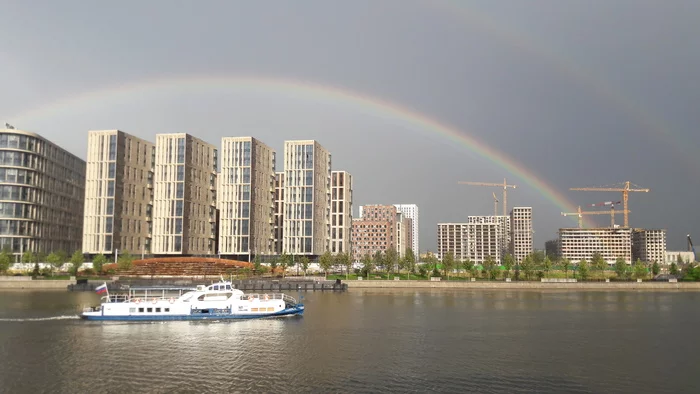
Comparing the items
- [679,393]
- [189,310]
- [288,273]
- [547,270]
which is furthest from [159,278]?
[679,393]

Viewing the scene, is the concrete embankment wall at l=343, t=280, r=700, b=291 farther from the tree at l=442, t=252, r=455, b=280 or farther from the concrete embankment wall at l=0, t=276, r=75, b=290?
the concrete embankment wall at l=0, t=276, r=75, b=290

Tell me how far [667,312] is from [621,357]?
44.5m

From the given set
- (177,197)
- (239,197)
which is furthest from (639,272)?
(177,197)

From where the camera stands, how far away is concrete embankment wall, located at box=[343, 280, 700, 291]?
140m

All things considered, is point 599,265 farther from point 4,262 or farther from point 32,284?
point 4,262

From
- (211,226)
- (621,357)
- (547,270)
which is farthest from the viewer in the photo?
(211,226)

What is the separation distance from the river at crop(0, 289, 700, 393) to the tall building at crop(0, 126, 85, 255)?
8675 centimetres

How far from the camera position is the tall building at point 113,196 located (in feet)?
550

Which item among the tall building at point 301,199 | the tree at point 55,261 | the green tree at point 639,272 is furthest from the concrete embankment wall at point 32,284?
the green tree at point 639,272

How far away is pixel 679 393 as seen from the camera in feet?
128

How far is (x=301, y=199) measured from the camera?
639 feet

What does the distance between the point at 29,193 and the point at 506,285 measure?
137 m

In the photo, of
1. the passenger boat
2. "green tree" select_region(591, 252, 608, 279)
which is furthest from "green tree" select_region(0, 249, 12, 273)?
"green tree" select_region(591, 252, 608, 279)

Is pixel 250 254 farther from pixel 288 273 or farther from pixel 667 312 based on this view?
pixel 667 312
